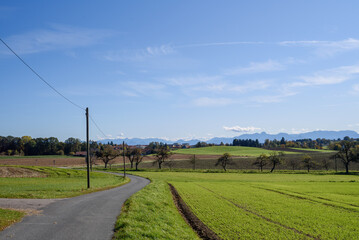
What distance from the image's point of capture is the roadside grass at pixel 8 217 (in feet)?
55.5

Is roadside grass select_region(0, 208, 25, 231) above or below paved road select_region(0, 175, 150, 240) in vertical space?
above

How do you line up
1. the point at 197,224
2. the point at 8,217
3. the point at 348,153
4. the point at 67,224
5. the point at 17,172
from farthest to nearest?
the point at 348,153
the point at 17,172
the point at 197,224
the point at 8,217
the point at 67,224

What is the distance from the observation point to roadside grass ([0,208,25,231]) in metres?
16.9

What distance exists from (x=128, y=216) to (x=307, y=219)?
582 inches

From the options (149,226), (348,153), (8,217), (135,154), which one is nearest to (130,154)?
(135,154)

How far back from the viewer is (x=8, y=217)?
61.0 feet

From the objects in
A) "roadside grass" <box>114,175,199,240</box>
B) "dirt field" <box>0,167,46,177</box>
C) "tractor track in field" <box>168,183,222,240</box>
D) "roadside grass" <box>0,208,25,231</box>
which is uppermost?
"roadside grass" <box>0,208,25,231</box>

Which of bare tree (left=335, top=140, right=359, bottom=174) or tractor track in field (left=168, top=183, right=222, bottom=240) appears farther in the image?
bare tree (left=335, top=140, right=359, bottom=174)

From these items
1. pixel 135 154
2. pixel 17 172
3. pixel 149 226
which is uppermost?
pixel 149 226

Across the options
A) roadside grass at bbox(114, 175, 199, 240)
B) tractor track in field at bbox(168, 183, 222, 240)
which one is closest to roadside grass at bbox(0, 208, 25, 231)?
roadside grass at bbox(114, 175, 199, 240)

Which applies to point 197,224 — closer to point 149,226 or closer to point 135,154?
point 149,226

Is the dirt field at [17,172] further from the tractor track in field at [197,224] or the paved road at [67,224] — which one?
the tractor track in field at [197,224]

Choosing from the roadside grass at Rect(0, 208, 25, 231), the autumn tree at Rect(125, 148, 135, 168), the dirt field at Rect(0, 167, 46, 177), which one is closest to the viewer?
the roadside grass at Rect(0, 208, 25, 231)

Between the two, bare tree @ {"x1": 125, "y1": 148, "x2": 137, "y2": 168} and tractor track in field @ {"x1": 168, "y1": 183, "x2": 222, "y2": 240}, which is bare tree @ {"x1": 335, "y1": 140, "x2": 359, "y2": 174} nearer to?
bare tree @ {"x1": 125, "y1": 148, "x2": 137, "y2": 168}
